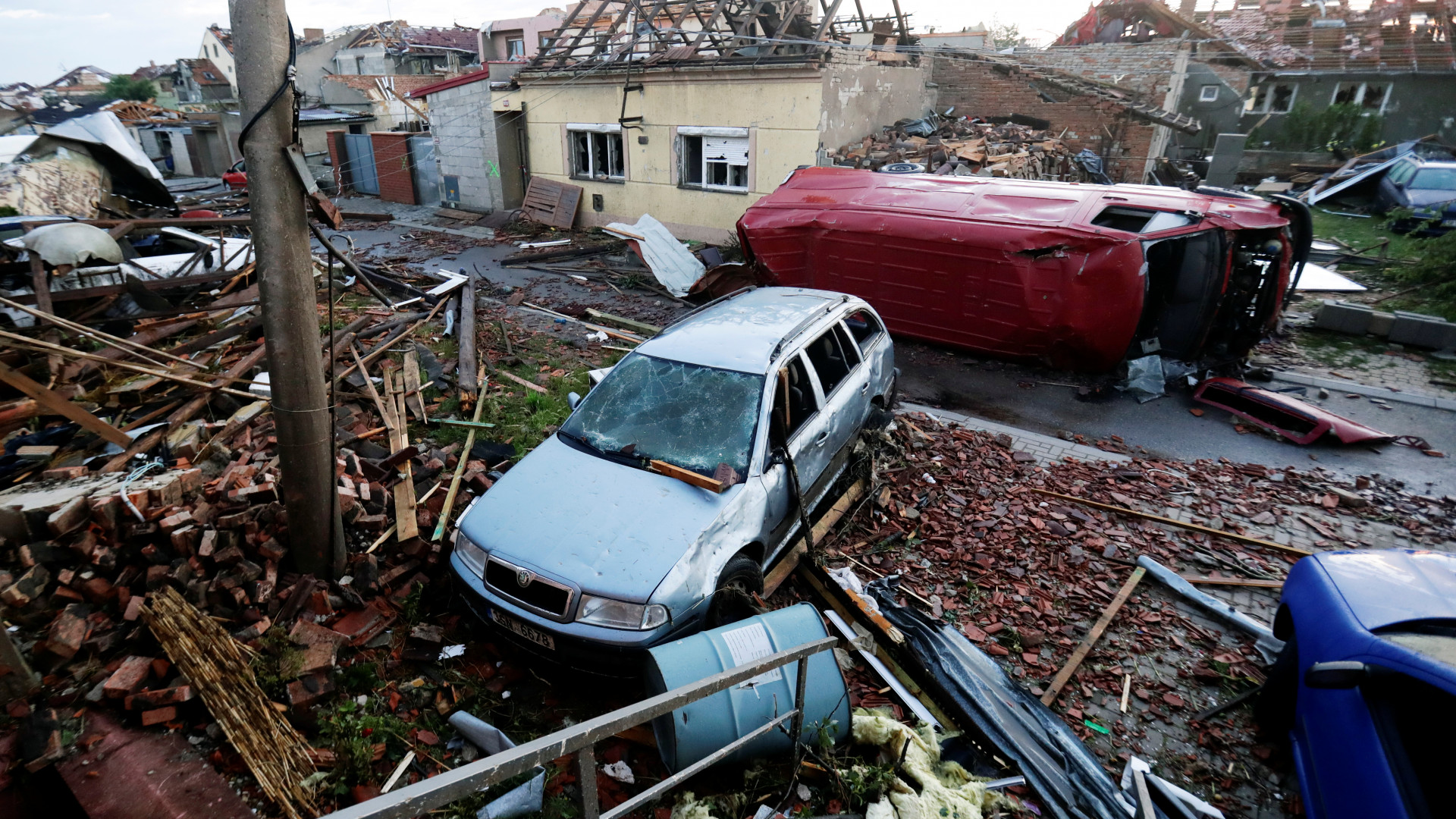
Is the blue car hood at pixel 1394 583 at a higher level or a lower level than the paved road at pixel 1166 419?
higher

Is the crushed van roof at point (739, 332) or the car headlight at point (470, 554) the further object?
the crushed van roof at point (739, 332)

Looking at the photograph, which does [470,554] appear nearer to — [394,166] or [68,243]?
[68,243]

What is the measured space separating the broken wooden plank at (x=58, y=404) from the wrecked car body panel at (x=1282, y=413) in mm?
10771

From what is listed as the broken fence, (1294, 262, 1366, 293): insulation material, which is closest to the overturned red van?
(1294, 262, 1366, 293): insulation material

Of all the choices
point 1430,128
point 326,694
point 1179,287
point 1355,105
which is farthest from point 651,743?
point 1430,128

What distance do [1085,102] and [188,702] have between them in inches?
772

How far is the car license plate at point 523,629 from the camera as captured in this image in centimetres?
359

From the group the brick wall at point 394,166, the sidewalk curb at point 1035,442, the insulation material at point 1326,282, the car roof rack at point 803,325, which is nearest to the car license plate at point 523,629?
the car roof rack at point 803,325

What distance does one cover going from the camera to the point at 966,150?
1421 cm

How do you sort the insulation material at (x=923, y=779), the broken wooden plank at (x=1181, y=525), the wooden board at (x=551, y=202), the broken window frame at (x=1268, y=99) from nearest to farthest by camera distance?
1. the insulation material at (x=923, y=779)
2. the broken wooden plank at (x=1181, y=525)
3. the wooden board at (x=551, y=202)
4. the broken window frame at (x=1268, y=99)

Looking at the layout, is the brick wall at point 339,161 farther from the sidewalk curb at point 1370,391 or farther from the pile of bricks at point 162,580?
the sidewalk curb at point 1370,391

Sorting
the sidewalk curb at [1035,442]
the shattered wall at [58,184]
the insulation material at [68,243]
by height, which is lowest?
the sidewalk curb at [1035,442]

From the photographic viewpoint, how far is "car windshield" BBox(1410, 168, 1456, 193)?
15.4 meters

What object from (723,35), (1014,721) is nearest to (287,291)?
(1014,721)
